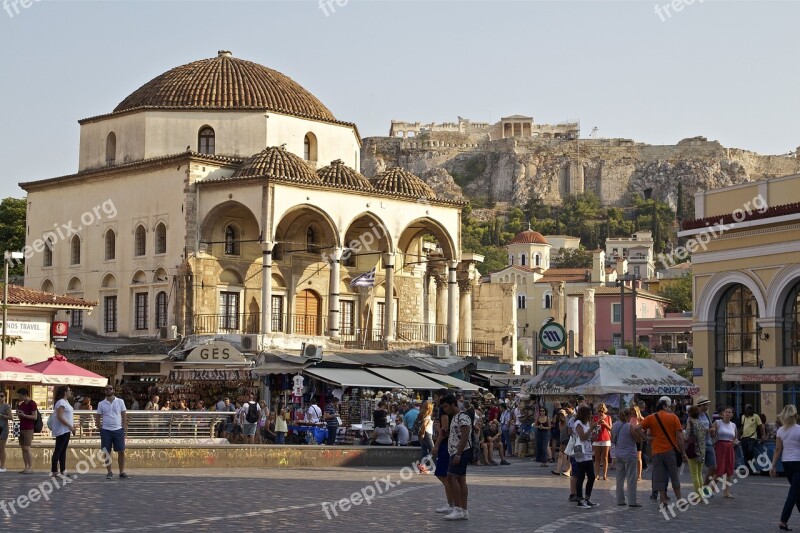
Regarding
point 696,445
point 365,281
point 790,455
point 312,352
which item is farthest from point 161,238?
point 790,455

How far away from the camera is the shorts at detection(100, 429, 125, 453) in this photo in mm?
20266

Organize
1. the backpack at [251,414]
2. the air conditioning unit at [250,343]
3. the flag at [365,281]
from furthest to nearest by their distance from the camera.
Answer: the flag at [365,281] < the air conditioning unit at [250,343] < the backpack at [251,414]

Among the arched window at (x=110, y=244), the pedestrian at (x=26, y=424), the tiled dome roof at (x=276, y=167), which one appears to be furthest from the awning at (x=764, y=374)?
the arched window at (x=110, y=244)

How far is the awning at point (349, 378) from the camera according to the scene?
1516 inches

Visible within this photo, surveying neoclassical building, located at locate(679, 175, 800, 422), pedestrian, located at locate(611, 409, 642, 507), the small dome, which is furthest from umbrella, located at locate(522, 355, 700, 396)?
the small dome

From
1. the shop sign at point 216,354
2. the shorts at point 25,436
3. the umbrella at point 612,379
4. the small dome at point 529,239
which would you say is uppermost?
A: the small dome at point 529,239

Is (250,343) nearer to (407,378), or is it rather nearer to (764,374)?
(407,378)

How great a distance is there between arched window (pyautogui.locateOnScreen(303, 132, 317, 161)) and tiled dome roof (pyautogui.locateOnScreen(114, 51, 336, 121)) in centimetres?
71

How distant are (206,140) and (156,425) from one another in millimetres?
21053

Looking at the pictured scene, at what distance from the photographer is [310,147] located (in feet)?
161

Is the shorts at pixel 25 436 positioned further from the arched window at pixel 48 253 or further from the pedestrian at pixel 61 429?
the arched window at pixel 48 253

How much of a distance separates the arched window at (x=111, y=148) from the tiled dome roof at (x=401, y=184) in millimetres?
8961

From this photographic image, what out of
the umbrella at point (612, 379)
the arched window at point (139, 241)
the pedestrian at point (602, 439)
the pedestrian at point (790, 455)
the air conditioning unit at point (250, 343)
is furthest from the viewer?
the arched window at point (139, 241)

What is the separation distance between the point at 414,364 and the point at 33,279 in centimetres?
1481
